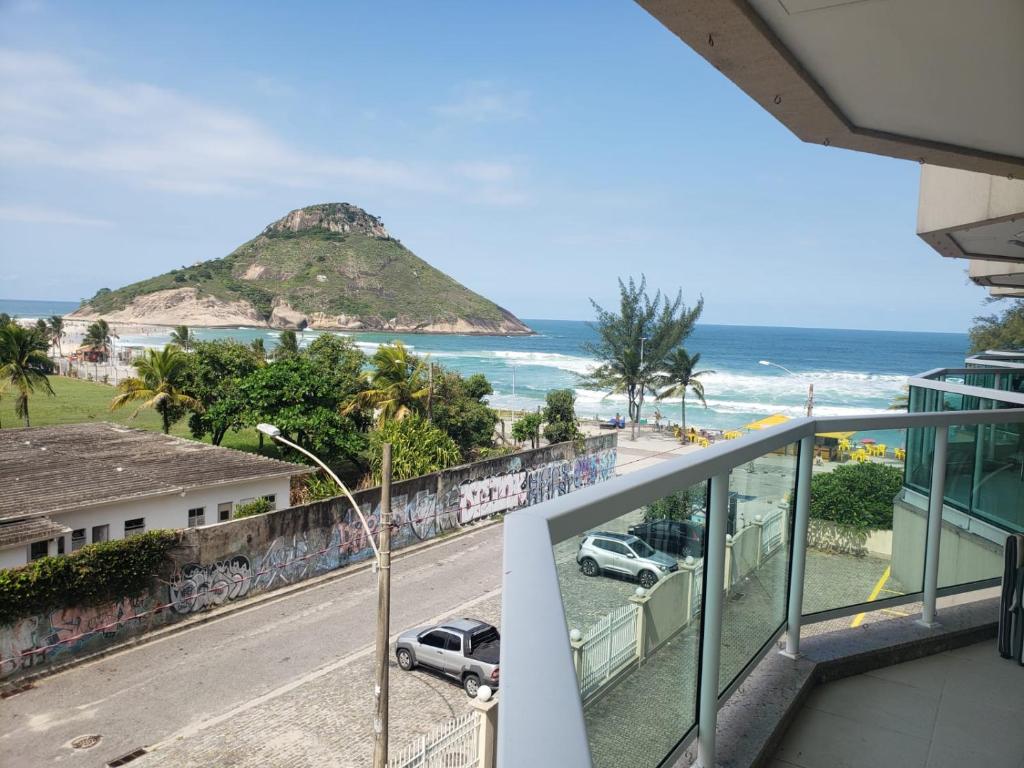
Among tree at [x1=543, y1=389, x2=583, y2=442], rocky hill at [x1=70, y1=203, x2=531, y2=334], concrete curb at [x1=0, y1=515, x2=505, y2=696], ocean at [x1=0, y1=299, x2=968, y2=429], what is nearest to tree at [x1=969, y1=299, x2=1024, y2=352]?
ocean at [x1=0, y1=299, x2=968, y2=429]

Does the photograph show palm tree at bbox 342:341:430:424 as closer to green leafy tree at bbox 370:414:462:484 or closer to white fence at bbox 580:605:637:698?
green leafy tree at bbox 370:414:462:484

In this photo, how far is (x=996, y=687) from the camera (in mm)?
2807

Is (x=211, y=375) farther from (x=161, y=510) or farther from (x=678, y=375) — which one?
(x=678, y=375)

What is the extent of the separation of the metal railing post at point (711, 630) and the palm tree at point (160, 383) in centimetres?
2988

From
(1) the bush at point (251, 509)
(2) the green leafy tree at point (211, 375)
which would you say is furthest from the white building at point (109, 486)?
(2) the green leafy tree at point (211, 375)

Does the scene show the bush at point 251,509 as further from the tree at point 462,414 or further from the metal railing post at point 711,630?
the metal railing post at point 711,630

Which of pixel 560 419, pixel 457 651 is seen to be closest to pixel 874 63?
pixel 457 651

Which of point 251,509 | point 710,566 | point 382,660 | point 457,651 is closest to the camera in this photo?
point 710,566

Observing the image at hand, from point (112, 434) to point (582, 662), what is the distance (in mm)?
25608

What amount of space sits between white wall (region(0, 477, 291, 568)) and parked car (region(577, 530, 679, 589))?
15.5m

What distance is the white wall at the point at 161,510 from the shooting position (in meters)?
15.0

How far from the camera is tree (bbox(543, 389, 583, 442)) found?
3491 centimetres

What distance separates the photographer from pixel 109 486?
16.8 metres

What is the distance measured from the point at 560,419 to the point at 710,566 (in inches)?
1312
